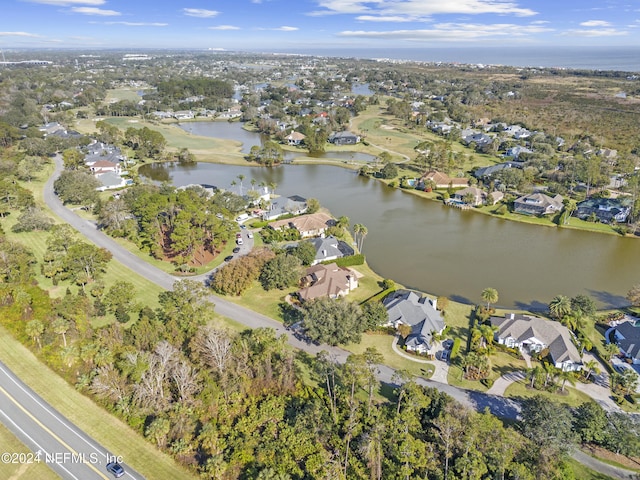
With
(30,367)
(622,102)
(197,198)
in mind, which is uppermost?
(622,102)

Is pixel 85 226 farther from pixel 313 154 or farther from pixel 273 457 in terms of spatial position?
pixel 313 154

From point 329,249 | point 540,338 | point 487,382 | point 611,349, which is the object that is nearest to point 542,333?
point 540,338

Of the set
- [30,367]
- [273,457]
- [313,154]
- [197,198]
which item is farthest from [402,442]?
[313,154]

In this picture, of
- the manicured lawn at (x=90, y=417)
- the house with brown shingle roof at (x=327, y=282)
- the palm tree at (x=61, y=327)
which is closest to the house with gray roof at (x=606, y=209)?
the house with brown shingle roof at (x=327, y=282)

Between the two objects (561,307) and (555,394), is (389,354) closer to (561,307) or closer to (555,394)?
(555,394)

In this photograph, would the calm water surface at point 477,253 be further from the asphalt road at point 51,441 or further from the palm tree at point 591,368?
the asphalt road at point 51,441

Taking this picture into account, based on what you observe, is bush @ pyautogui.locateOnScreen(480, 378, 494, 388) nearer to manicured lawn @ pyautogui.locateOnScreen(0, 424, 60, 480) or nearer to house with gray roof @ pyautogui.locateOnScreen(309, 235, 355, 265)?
house with gray roof @ pyautogui.locateOnScreen(309, 235, 355, 265)
